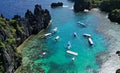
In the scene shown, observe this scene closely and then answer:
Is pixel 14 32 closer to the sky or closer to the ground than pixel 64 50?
closer to the sky

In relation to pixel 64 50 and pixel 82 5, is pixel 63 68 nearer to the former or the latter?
pixel 64 50

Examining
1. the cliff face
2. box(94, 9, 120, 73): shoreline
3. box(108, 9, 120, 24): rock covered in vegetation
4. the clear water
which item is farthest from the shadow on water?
box(108, 9, 120, 24): rock covered in vegetation

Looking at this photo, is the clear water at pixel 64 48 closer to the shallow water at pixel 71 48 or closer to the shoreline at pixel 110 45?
the shallow water at pixel 71 48

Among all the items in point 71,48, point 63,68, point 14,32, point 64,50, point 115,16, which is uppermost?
point 14,32

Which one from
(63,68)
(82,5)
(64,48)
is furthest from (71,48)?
(82,5)

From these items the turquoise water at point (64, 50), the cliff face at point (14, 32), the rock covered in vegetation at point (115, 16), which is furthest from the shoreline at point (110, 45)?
the cliff face at point (14, 32)

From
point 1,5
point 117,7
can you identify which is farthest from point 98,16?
point 1,5

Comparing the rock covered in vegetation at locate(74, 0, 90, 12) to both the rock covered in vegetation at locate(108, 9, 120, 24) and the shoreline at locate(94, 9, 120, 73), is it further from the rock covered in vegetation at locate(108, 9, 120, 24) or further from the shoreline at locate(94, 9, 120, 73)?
the rock covered in vegetation at locate(108, 9, 120, 24)
